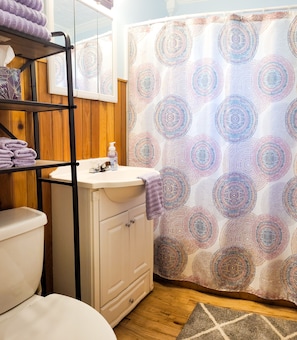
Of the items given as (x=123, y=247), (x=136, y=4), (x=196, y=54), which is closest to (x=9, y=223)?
(x=123, y=247)

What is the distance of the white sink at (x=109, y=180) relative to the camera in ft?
5.12

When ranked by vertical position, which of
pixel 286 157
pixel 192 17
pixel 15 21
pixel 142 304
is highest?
pixel 192 17

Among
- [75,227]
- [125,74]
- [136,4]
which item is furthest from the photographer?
[136,4]

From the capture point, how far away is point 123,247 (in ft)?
5.98

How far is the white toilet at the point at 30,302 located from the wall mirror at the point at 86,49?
788mm

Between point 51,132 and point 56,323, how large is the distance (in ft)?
3.29

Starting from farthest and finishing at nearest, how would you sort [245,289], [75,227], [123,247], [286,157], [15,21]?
1. [245,289]
2. [286,157]
3. [123,247]
4. [75,227]
5. [15,21]

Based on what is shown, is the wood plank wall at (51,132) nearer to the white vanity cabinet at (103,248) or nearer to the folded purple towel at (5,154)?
the white vanity cabinet at (103,248)

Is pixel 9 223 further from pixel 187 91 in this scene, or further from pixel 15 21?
pixel 187 91

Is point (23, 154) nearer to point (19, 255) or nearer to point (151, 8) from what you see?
point (19, 255)

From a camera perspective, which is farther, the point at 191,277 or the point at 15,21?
the point at 191,277

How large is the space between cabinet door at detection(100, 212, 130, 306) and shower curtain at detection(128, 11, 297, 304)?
0.53 m

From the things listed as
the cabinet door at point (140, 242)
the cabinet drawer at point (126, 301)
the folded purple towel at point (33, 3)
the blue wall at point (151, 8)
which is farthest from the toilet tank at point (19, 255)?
the blue wall at point (151, 8)

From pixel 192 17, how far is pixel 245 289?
1.84 meters
